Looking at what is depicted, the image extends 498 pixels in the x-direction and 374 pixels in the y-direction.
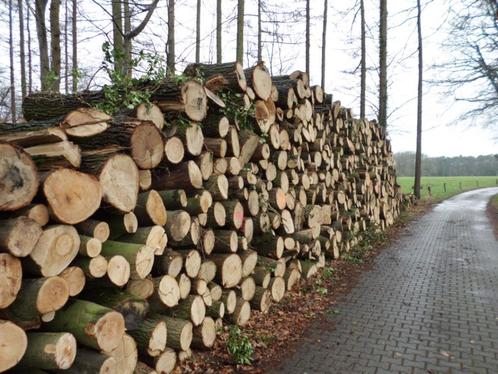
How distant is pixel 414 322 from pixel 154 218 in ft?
12.3

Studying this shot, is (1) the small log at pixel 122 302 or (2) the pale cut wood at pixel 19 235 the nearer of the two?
(2) the pale cut wood at pixel 19 235

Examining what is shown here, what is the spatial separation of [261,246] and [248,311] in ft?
3.68

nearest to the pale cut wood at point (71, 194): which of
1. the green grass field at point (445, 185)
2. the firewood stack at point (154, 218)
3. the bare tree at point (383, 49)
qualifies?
the firewood stack at point (154, 218)

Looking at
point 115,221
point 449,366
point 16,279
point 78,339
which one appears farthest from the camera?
point 449,366

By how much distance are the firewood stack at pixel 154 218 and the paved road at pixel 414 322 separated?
103 centimetres

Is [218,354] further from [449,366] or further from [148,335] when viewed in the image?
[449,366]

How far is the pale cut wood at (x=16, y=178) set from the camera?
251 cm

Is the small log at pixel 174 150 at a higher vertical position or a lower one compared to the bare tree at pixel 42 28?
lower

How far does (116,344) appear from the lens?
310 cm

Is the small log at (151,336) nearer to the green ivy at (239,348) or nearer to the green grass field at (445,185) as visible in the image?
the green ivy at (239,348)

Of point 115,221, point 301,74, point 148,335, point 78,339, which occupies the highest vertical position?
point 301,74

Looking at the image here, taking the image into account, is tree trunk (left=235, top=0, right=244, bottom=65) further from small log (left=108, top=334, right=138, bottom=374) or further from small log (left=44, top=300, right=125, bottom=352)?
small log (left=44, top=300, right=125, bottom=352)

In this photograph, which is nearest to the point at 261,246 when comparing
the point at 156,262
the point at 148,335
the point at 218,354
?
the point at 218,354

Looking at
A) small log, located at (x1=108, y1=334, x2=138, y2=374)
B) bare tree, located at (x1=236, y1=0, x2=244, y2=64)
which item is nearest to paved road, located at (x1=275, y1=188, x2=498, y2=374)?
small log, located at (x1=108, y1=334, x2=138, y2=374)
